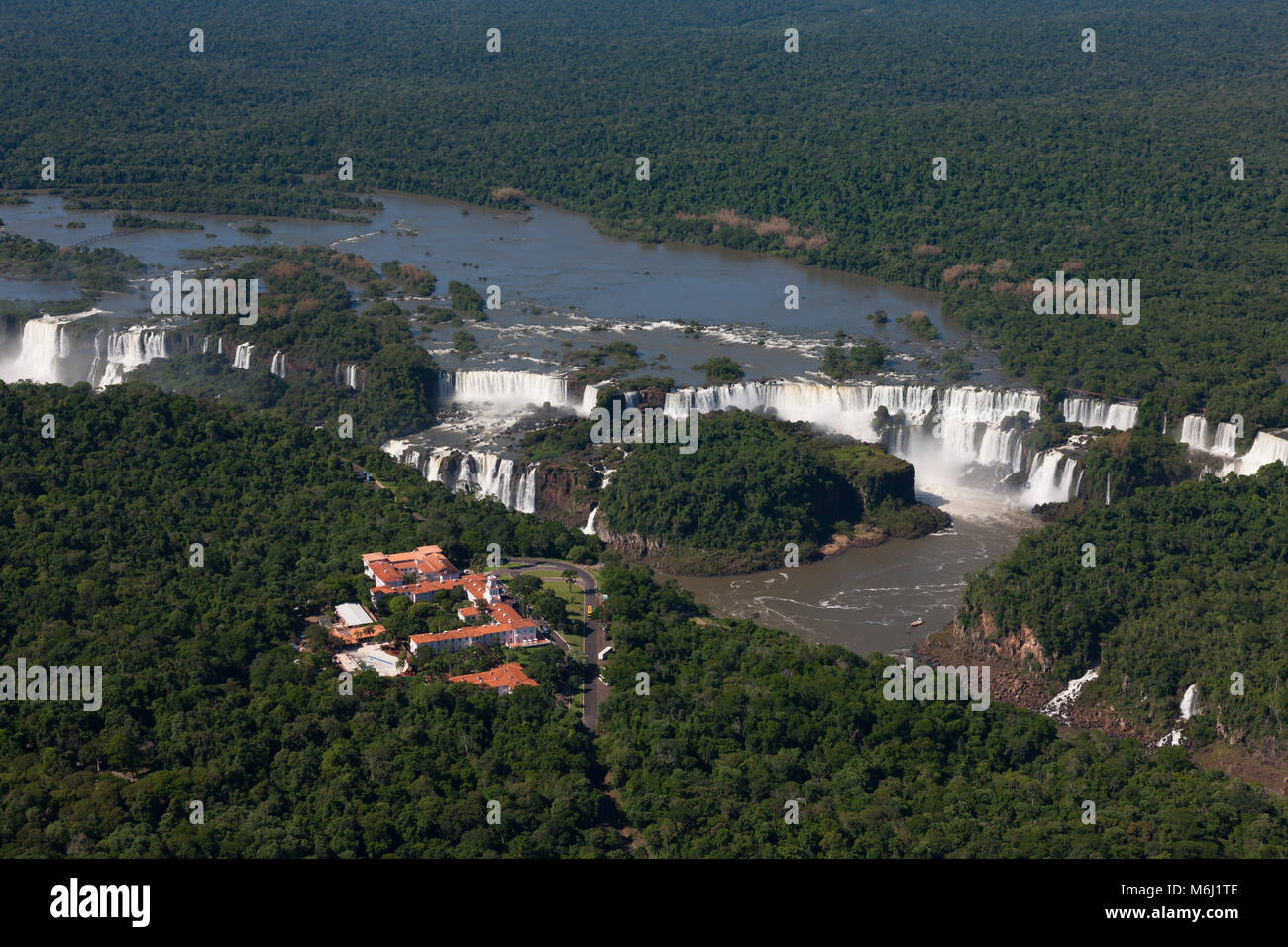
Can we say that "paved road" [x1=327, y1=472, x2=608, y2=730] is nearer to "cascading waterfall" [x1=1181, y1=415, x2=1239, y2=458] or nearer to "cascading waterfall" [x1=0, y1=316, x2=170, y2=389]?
"cascading waterfall" [x1=1181, y1=415, x2=1239, y2=458]

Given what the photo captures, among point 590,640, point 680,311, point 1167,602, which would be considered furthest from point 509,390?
point 1167,602

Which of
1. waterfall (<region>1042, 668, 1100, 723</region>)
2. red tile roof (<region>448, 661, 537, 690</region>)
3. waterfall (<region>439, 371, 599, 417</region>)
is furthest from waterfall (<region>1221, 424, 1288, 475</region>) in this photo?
red tile roof (<region>448, 661, 537, 690</region>)

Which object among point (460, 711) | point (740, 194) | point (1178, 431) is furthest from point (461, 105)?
point (460, 711)

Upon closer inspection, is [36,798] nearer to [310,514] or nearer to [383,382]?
[310,514]

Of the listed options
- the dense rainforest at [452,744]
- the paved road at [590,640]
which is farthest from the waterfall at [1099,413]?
the paved road at [590,640]

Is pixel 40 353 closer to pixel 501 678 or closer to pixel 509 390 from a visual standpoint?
pixel 509 390
